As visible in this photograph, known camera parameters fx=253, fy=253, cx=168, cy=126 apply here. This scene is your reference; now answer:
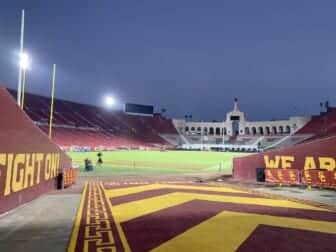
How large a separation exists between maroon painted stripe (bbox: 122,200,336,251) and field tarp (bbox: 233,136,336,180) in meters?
7.14

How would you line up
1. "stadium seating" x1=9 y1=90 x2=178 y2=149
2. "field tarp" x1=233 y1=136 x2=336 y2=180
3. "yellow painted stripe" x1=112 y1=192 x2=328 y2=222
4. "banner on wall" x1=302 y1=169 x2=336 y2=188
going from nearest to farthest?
"yellow painted stripe" x1=112 y1=192 x2=328 y2=222 < "banner on wall" x1=302 y1=169 x2=336 y2=188 < "field tarp" x1=233 y1=136 x2=336 y2=180 < "stadium seating" x1=9 y1=90 x2=178 y2=149

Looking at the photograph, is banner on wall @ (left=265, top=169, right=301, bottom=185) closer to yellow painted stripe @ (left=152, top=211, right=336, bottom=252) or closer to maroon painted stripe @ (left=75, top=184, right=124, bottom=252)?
yellow painted stripe @ (left=152, top=211, right=336, bottom=252)

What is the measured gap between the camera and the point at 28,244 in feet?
18.6

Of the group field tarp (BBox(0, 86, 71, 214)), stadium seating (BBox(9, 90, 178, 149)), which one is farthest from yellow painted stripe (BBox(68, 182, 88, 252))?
stadium seating (BBox(9, 90, 178, 149))

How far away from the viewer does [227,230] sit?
6688 mm

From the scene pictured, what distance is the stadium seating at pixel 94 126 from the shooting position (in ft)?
230

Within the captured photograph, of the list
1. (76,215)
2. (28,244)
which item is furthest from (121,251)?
(76,215)

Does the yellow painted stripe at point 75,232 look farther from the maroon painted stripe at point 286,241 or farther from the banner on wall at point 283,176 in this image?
the banner on wall at point 283,176

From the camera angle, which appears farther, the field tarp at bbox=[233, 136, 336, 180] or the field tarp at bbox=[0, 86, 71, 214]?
the field tarp at bbox=[233, 136, 336, 180]

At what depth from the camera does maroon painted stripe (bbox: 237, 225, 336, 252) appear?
215 inches

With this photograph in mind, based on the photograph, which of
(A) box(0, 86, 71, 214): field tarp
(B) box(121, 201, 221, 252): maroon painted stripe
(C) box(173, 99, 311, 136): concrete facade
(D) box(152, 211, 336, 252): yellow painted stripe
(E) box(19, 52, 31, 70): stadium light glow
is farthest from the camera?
(C) box(173, 99, 311, 136): concrete facade

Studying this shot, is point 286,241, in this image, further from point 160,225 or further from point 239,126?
point 239,126

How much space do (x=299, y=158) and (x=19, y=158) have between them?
15.7m

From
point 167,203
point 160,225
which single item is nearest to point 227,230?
point 160,225
